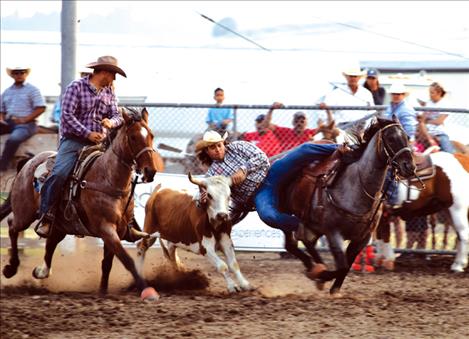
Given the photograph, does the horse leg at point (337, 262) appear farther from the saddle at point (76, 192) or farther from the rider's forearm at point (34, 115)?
the rider's forearm at point (34, 115)

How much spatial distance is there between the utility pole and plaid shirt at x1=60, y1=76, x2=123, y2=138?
7.98 ft

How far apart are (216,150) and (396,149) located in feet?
5.40

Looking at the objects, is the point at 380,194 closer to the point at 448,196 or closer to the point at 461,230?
the point at 448,196

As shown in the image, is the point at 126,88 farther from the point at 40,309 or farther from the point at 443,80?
the point at 40,309

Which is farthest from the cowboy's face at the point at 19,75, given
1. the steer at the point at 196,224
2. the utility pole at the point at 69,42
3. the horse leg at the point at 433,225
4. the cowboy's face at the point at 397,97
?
the horse leg at the point at 433,225

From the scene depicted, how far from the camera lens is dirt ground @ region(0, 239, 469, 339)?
751cm

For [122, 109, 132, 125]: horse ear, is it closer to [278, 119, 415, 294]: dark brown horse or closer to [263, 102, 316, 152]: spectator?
[278, 119, 415, 294]: dark brown horse

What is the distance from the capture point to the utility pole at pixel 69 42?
1231 centimetres

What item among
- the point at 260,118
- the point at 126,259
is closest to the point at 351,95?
the point at 260,118

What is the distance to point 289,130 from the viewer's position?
13.0 meters

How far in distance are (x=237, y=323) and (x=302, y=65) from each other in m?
10.6

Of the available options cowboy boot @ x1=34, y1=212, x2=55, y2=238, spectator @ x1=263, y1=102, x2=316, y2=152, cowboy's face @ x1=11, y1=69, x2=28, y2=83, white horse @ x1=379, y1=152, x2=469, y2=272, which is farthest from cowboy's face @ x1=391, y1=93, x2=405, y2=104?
cowboy's face @ x1=11, y1=69, x2=28, y2=83

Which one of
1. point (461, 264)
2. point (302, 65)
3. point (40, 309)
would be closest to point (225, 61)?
point (302, 65)

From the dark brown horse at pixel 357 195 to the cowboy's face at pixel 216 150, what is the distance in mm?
942
